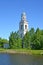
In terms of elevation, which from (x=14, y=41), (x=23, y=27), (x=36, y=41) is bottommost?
(x=36, y=41)

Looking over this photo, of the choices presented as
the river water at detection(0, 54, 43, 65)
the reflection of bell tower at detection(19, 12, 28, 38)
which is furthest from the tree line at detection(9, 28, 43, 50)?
the river water at detection(0, 54, 43, 65)

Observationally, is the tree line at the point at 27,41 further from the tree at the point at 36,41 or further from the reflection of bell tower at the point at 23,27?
the reflection of bell tower at the point at 23,27

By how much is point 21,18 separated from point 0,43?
23246mm

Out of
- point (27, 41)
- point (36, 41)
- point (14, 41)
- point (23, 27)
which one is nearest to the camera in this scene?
point (36, 41)

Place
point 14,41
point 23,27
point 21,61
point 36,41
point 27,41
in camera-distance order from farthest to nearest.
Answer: point 23,27 < point 27,41 < point 14,41 < point 36,41 < point 21,61

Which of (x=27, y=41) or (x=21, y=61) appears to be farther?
(x=27, y=41)

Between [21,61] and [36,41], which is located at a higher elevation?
[36,41]

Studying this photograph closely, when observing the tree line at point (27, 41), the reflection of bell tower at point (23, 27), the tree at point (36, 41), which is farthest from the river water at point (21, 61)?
the reflection of bell tower at point (23, 27)

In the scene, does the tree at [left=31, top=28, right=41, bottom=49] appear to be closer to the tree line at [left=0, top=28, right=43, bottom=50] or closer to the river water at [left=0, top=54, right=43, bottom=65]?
the tree line at [left=0, top=28, right=43, bottom=50]

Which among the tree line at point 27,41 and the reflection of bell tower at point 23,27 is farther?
the reflection of bell tower at point 23,27

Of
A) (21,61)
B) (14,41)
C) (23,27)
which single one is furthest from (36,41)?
(21,61)

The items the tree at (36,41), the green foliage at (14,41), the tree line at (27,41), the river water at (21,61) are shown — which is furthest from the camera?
the green foliage at (14,41)

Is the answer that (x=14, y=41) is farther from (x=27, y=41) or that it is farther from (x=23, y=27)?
(x=23, y=27)

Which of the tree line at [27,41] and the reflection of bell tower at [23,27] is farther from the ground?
the reflection of bell tower at [23,27]
